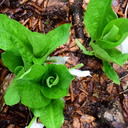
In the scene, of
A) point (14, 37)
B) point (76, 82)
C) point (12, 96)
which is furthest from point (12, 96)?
point (76, 82)

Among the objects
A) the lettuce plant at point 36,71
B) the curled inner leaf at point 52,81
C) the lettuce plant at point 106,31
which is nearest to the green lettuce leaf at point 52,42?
the lettuce plant at point 36,71

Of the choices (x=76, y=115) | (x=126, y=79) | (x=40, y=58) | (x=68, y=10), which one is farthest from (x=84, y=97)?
(x=68, y=10)

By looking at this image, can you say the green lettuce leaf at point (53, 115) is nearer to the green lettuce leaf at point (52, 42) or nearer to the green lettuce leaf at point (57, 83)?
the green lettuce leaf at point (57, 83)

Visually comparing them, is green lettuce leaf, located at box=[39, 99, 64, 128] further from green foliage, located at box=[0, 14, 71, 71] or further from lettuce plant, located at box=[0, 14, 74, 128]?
green foliage, located at box=[0, 14, 71, 71]

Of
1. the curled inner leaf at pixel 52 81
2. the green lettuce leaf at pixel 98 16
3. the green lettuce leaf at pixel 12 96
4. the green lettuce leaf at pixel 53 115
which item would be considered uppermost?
the green lettuce leaf at pixel 98 16

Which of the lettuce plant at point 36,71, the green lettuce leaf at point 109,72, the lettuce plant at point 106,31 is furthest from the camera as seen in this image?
the green lettuce leaf at point 109,72

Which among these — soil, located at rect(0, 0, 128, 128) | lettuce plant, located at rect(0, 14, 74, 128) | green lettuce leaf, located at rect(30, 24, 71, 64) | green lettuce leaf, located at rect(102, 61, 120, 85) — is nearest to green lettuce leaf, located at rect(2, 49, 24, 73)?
lettuce plant, located at rect(0, 14, 74, 128)

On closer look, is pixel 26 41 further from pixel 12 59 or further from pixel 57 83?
pixel 57 83
